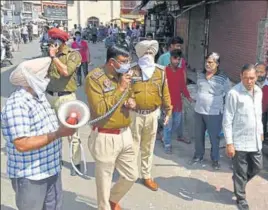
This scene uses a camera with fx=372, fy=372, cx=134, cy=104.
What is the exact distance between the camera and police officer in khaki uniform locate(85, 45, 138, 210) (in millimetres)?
3199

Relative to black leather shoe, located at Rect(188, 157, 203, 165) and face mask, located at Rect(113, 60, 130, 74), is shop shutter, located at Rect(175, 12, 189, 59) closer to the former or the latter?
black leather shoe, located at Rect(188, 157, 203, 165)

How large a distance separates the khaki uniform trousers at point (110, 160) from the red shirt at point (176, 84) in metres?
2.18

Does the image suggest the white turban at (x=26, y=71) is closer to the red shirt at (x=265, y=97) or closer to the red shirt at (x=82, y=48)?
the red shirt at (x=265, y=97)

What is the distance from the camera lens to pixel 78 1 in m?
54.7

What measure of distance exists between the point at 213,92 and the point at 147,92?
1.03 meters

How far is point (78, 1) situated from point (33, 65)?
5481 centimetres

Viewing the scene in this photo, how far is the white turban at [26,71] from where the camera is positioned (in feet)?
7.89

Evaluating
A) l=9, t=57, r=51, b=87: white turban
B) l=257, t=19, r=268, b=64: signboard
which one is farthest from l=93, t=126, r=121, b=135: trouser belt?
l=257, t=19, r=268, b=64: signboard

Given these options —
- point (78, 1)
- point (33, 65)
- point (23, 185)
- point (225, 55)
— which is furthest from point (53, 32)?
point (78, 1)

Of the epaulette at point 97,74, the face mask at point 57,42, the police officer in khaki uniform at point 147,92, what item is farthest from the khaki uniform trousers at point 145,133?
the face mask at point 57,42

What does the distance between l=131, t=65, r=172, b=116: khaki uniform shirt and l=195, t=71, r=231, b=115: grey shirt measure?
2.43 ft

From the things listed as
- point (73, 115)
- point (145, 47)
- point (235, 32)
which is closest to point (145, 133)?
point (145, 47)

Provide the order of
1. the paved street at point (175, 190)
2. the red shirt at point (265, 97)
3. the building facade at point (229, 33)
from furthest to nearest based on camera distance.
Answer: the building facade at point (229, 33)
the red shirt at point (265, 97)
the paved street at point (175, 190)

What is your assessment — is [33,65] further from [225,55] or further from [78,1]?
[78,1]
